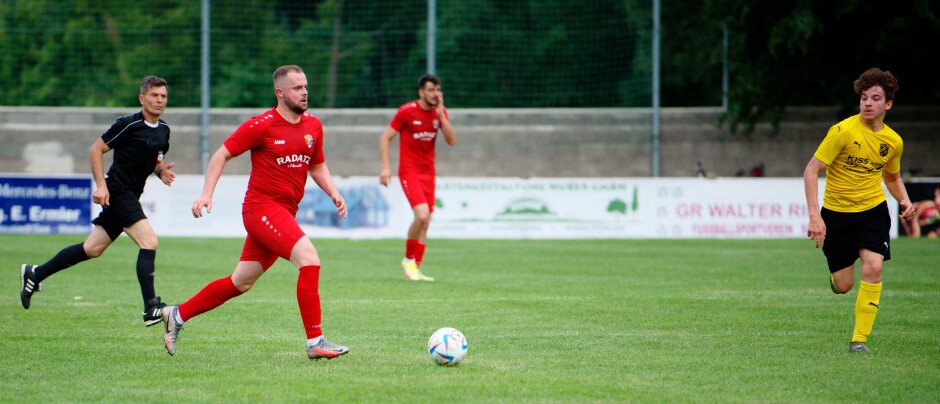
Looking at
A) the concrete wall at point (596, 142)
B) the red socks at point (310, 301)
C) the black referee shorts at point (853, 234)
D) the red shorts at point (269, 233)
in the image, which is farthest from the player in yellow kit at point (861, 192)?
the concrete wall at point (596, 142)

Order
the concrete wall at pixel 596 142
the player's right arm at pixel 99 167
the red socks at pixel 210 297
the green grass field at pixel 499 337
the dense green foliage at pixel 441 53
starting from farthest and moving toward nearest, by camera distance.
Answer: the concrete wall at pixel 596 142, the dense green foliage at pixel 441 53, the player's right arm at pixel 99 167, the red socks at pixel 210 297, the green grass field at pixel 499 337

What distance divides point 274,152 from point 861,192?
14.1 ft

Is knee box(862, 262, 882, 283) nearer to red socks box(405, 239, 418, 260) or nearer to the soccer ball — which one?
the soccer ball

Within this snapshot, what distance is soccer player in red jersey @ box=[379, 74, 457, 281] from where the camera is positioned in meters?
14.1

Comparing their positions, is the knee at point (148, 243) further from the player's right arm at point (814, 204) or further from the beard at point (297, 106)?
the player's right arm at point (814, 204)

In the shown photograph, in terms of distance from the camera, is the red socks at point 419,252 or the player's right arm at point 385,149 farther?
the player's right arm at point 385,149

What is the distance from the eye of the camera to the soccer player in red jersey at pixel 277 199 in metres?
7.48

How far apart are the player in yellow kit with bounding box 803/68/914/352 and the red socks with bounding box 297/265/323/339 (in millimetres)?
3525

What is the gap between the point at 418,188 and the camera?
47.1 ft

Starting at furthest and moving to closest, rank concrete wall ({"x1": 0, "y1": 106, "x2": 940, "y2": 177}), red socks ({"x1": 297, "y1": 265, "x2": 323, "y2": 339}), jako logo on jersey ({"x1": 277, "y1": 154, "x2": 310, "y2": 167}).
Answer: concrete wall ({"x1": 0, "y1": 106, "x2": 940, "y2": 177}), jako logo on jersey ({"x1": 277, "y1": 154, "x2": 310, "y2": 167}), red socks ({"x1": 297, "y1": 265, "x2": 323, "y2": 339})

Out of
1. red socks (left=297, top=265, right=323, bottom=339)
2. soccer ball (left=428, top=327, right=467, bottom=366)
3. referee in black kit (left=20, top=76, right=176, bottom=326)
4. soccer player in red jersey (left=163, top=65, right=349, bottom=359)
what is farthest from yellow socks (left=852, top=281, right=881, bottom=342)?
referee in black kit (left=20, top=76, right=176, bottom=326)

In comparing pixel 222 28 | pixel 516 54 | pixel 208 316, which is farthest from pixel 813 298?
pixel 222 28

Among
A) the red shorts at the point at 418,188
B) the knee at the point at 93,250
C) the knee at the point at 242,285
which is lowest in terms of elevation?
the knee at the point at 93,250

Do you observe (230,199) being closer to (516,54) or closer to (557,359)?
(516,54)
